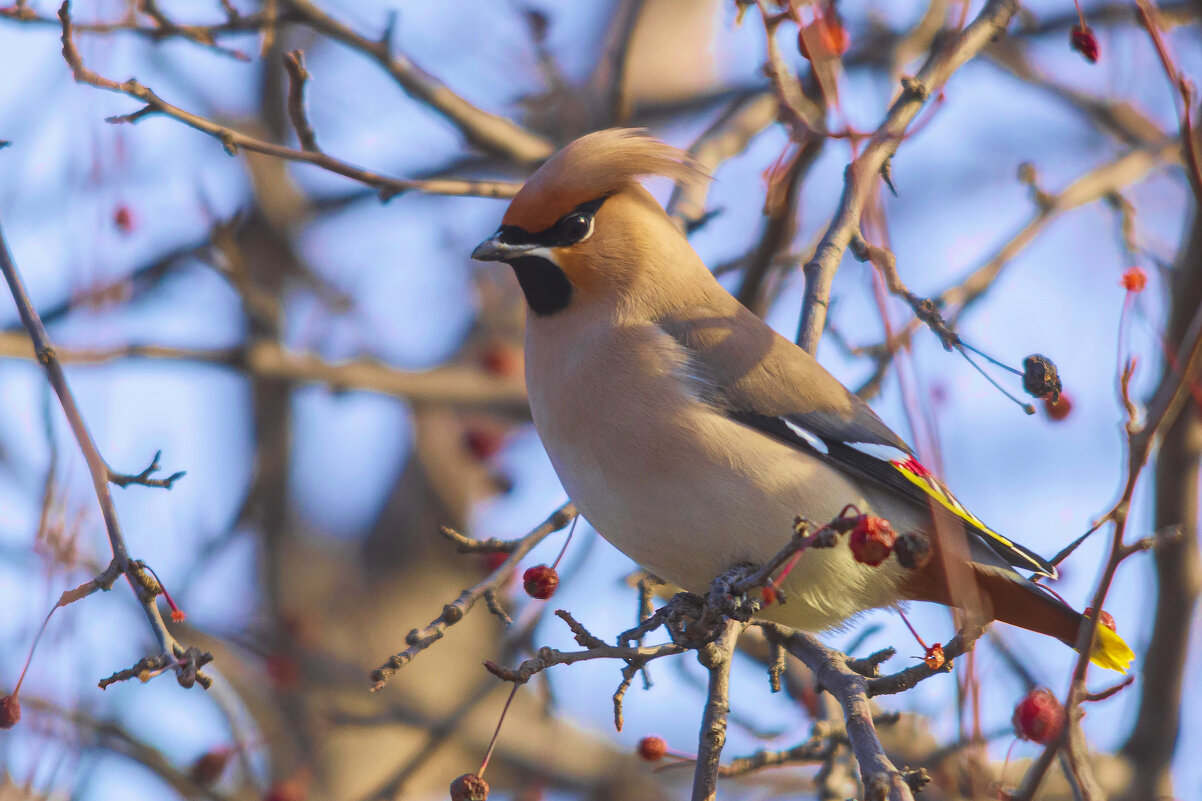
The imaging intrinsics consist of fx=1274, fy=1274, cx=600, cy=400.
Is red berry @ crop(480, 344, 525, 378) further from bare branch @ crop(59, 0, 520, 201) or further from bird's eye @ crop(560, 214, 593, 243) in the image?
bird's eye @ crop(560, 214, 593, 243)

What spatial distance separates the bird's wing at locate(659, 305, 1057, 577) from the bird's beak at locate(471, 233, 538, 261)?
44 cm

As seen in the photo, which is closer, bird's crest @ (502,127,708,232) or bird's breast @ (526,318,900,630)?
bird's breast @ (526,318,900,630)

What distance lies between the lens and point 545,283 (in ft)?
12.0

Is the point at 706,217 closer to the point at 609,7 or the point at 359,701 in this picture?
the point at 359,701

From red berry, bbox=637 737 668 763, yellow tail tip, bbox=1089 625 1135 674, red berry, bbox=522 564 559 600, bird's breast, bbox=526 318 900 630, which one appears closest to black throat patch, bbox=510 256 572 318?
bird's breast, bbox=526 318 900 630

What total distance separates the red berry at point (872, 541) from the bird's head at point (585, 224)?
4.90 feet

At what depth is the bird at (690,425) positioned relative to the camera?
3.15m

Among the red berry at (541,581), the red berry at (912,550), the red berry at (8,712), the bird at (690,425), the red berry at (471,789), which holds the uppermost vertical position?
the bird at (690,425)

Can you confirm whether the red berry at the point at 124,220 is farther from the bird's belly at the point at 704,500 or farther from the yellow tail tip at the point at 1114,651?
the yellow tail tip at the point at 1114,651

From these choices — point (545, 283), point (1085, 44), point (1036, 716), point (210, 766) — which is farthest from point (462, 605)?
point (210, 766)

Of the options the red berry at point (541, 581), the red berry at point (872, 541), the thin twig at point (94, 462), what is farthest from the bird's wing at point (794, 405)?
the thin twig at point (94, 462)

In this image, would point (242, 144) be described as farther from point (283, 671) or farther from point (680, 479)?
point (283, 671)

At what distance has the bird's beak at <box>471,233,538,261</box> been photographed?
11.6 feet

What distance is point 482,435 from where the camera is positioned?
6.39 m
